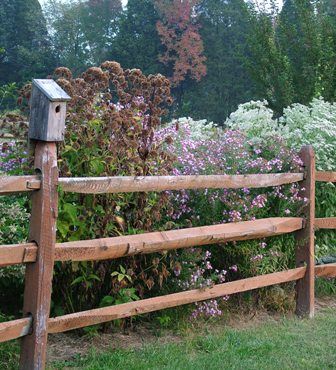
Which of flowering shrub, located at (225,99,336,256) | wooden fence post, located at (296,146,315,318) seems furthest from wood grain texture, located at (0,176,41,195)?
flowering shrub, located at (225,99,336,256)

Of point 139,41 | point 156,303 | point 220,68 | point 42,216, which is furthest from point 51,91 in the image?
point 139,41

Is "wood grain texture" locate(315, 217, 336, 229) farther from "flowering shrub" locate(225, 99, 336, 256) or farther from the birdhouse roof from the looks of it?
the birdhouse roof

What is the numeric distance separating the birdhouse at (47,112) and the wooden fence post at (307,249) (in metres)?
2.92

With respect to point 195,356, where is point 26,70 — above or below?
above

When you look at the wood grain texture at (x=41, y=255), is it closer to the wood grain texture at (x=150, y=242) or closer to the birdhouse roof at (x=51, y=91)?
the wood grain texture at (x=150, y=242)

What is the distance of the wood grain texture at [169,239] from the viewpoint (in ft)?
13.7

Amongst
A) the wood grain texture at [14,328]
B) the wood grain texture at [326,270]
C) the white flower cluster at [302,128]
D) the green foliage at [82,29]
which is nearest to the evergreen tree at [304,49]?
the white flower cluster at [302,128]

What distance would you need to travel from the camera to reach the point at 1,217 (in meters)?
4.81

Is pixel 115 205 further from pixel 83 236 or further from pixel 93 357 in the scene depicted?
pixel 93 357

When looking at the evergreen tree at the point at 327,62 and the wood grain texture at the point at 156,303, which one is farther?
→ the evergreen tree at the point at 327,62

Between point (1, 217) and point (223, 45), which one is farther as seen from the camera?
point (223, 45)

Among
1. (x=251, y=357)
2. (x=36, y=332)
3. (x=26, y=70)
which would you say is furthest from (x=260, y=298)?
(x=26, y=70)

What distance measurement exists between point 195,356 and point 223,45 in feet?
116

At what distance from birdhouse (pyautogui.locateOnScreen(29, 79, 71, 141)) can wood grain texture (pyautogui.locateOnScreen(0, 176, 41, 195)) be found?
0.25 meters
